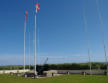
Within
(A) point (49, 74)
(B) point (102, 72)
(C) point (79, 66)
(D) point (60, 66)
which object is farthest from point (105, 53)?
(D) point (60, 66)

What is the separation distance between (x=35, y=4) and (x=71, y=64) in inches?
720

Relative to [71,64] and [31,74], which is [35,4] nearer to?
[31,74]

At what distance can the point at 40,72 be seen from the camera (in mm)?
28578

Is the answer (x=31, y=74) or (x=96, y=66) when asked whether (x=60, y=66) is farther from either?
(x=31, y=74)

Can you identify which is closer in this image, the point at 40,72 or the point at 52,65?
the point at 40,72

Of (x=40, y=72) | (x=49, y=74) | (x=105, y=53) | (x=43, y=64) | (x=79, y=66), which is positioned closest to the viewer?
(x=105, y=53)

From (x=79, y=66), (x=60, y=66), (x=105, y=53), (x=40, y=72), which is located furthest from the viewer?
(x=60, y=66)

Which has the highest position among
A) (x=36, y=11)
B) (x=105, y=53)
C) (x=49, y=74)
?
(x=36, y=11)

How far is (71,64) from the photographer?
3597cm

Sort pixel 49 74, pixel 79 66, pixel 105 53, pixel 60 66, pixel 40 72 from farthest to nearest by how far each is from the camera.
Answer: pixel 60 66, pixel 79 66, pixel 40 72, pixel 49 74, pixel 105 53

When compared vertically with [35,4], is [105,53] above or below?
below

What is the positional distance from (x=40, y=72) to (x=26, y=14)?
12.1 metres

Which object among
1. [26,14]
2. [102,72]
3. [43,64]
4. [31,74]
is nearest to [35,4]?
[26,14]

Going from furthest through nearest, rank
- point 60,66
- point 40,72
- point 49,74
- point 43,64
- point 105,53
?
1. point 60,66
2. point 43,64
3. point 40,72
4. point 49,74
5. point 105,53
